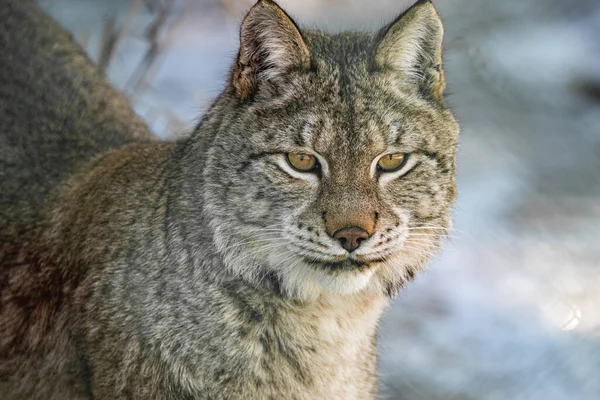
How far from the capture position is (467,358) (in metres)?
5.43

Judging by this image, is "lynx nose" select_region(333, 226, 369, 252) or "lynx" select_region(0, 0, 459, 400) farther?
"lynx" select_region(0, 0, 459, 400)

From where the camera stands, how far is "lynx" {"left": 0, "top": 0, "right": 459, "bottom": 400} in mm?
3422

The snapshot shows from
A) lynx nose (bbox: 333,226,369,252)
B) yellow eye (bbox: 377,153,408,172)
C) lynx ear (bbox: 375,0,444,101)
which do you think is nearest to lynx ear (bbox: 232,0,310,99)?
lynx ear (bbox: 375,0,444,101)

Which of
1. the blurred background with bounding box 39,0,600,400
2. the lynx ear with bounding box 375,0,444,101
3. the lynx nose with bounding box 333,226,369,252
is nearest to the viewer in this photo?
the lynx nose with bounding box 333,226,369,252

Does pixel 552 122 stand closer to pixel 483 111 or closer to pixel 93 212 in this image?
pixel 483 111

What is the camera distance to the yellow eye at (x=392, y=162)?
3.46 meters

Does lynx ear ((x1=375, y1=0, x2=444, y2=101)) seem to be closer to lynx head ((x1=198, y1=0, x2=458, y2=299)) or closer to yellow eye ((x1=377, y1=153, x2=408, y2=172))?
lynx head ((x1=198, y1=0, x2=458, y2=299))

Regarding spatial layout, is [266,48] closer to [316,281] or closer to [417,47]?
[417,47]

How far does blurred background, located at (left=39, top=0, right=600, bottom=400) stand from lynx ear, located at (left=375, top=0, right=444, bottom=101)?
149 cm

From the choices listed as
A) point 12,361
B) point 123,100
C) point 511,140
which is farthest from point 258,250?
point 511,140

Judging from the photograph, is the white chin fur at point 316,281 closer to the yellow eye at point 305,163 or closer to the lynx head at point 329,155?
the lynx head at point 329,155

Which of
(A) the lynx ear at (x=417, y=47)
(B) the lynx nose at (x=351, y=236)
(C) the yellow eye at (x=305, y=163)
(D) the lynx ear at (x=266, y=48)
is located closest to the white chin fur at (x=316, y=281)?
(B) the lynx nose at (x=351, y=236)

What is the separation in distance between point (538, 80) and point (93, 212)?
3.28m

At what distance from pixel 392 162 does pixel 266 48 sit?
0.67 meters
